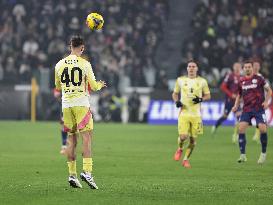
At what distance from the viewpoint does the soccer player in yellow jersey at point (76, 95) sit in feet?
47.3

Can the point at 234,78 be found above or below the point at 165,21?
below

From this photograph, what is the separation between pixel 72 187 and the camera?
14445 millimetres

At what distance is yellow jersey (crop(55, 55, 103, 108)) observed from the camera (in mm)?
14445

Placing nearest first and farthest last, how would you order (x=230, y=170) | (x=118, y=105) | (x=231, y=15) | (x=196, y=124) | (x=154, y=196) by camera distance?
(x=154, y=196) → (x=230, y=170) → (x=196, y=124) → (x=118, y=105) → (x=231, y=15)

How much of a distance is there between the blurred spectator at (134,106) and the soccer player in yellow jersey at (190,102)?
19789 millimetres

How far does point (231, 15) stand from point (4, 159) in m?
25.8

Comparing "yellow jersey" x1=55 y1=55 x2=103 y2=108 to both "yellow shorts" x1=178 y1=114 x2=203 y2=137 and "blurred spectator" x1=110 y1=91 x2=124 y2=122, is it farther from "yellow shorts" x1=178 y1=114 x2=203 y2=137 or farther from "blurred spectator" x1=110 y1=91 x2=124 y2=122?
"blurred spectator" x1=110 y1=91 x2=124 y2=122

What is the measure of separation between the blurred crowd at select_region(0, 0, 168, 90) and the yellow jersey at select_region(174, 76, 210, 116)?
20.8 metres

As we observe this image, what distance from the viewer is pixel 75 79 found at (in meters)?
14.5

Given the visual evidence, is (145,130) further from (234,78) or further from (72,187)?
(72,187)

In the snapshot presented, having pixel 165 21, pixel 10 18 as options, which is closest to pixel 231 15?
pixel 165 21

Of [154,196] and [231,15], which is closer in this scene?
[154,196]

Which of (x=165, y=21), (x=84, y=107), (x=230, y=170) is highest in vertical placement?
(x=165, y=21)

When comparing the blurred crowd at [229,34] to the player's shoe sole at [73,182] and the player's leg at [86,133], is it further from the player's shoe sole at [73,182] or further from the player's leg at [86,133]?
the player's shoe sole at [73,182]
